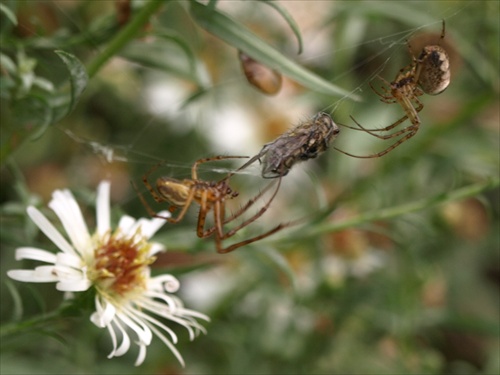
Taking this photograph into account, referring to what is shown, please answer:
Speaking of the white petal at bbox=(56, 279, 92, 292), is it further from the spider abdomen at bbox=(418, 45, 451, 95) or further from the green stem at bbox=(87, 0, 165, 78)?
the spider abdomen at bbox=(418, 45, 451, 95)

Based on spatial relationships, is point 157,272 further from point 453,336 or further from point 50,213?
point 453,336

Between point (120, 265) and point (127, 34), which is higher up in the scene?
point (127, 34)

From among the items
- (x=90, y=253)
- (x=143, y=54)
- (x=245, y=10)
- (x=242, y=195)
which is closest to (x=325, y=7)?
(x=245, y=10)

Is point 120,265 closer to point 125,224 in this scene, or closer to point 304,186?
point 125,224

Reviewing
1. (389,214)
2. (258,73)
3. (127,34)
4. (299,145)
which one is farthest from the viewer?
(389,214)

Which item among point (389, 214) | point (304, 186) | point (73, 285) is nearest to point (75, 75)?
point (73, 285)

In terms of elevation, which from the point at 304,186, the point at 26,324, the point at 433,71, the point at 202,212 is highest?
the point at 304,186

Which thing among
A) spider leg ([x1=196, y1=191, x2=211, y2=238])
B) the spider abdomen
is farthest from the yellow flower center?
the spider abdomen

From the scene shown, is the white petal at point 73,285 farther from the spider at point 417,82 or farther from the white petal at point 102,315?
the spider at point 417,82
